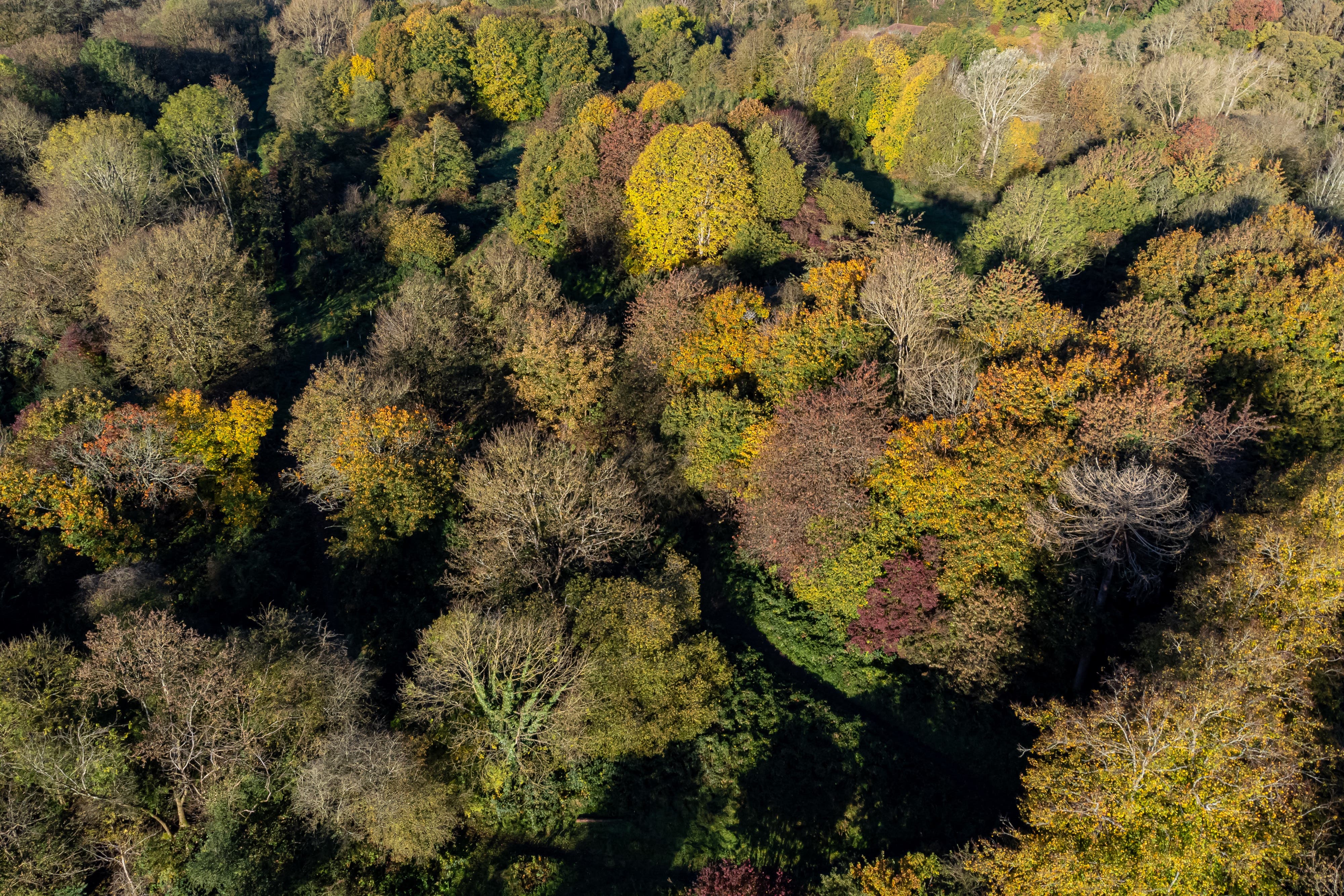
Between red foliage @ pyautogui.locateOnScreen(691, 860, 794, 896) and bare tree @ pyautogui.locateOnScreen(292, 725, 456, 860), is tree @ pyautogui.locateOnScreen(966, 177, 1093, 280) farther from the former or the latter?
bare tree @ pyautogui.locateOnScreen(292, 725, 456, 860)

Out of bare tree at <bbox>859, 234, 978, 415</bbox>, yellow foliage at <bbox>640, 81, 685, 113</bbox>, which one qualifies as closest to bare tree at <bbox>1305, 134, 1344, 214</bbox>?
bare tree at <bbox>859, 234, 978, 415</bbox>

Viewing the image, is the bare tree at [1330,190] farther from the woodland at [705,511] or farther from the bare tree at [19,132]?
the bare tree at [19,132]

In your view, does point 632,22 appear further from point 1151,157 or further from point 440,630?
point 440,630

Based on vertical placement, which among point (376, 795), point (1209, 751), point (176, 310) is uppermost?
point (176, 310)

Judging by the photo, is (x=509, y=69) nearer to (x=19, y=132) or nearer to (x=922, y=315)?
(x=19, y=132)

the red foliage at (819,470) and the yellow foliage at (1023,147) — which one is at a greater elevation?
the yellow foliage at (1023,147)

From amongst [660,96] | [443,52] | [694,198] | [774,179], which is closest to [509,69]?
[443,52]

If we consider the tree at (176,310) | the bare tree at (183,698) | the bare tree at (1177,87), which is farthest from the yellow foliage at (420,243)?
the bare tree at (1177,87)
